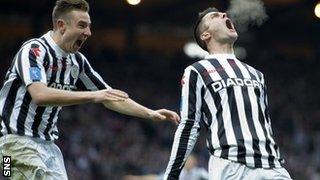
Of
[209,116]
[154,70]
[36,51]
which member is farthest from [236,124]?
[154,70]

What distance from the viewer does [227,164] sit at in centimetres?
523

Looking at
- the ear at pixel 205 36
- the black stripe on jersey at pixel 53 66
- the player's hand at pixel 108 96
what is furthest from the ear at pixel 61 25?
the ear at pixel 205 36

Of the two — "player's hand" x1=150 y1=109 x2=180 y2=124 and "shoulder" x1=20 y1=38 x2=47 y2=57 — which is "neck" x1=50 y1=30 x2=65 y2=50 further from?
"player's hand" x1=150 y1=109 x2=180 y2=124

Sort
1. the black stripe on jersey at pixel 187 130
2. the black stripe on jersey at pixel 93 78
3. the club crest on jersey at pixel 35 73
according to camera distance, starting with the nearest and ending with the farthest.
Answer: the black stripe on jersey at pixel 187 130, the club crest on jersey at pixel 35 73, the black stripe on jersey at pixel 93 78

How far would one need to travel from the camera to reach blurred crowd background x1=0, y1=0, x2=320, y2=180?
1886 cm

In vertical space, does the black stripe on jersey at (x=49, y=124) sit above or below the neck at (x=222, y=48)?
below

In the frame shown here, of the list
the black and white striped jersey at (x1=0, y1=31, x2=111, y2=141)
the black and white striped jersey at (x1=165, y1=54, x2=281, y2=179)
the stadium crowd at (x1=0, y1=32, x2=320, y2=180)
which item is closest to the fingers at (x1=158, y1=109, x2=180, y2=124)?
the black and white striped jersey at (x1=165, y1=54, x2=281, y2=179)

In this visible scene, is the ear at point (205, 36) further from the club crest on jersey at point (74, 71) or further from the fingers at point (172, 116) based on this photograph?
the club crest on jersey at point (74, 71)

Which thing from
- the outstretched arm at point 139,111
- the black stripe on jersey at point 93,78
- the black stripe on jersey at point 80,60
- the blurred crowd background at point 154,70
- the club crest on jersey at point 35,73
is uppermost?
the blurred crowd background at point 154,70

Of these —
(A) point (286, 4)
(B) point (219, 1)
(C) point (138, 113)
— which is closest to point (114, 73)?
(B) point (219, 1)

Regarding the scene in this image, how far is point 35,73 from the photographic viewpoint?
5.50 meters

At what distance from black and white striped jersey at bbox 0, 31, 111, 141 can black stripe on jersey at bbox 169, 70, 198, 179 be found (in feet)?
3.27

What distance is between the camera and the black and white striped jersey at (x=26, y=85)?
5.58m

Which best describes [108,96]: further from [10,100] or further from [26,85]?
[10,100]
